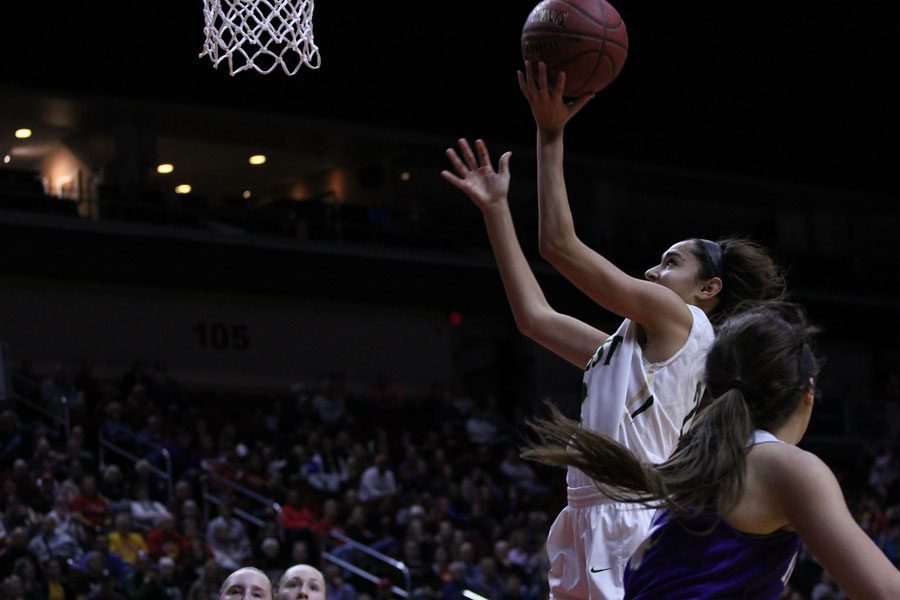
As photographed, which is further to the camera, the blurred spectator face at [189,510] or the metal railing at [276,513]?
the metal railing at [276,513]

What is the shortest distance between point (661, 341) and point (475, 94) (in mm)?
18021

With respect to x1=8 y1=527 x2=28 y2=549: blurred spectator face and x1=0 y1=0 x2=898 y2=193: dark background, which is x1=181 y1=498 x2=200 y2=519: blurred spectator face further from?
x1=0 y1=0 x2=898 y2=193: dark background

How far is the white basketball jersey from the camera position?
12.0 ft

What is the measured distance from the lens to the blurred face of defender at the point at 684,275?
149 inches

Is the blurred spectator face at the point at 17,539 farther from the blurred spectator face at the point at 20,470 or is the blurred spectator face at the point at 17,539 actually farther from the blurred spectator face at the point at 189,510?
the blurred spectator face at the point at 189,510

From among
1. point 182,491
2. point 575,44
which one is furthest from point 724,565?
point 182,491

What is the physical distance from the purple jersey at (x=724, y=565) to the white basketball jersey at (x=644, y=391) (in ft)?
4.21

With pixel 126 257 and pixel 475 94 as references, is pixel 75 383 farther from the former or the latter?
pixel 475 94

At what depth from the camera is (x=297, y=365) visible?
21.7 m

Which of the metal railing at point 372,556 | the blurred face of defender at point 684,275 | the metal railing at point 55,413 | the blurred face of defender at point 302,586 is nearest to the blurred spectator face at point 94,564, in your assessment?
the metal railing at point 372,556

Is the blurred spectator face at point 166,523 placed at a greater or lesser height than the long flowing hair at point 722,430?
lesser

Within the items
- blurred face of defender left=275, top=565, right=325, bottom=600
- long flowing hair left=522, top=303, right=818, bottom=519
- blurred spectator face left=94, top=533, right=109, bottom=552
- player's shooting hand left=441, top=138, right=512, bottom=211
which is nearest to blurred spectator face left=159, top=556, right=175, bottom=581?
blurred spectator face left=94, top=533, right=109, bottom=552

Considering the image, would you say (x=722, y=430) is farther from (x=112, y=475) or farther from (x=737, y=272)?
(x=112, y=475)

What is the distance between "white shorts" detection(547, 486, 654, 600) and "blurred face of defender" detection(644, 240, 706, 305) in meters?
0.57
